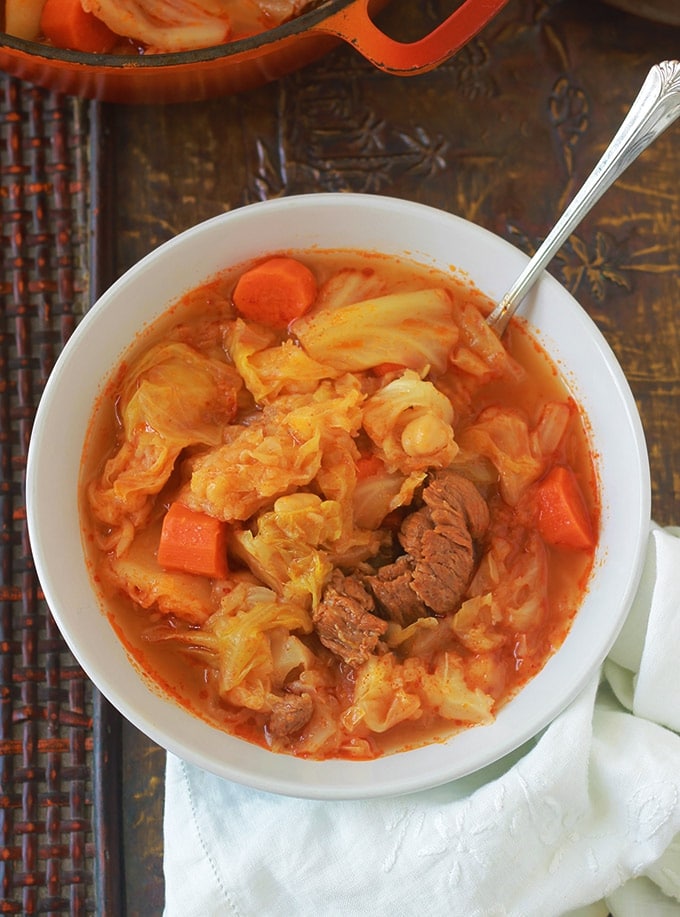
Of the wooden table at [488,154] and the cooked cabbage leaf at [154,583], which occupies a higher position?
the wooden table at [488,154]

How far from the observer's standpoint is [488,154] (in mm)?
2977

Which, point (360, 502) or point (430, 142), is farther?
point (430, 142)

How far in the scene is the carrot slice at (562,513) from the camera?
8.70ft

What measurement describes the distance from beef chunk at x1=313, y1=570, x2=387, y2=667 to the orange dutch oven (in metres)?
1.29

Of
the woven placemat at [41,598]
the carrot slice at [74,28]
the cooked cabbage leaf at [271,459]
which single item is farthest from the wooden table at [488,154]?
the cooked cabbage leaf at [271,459]

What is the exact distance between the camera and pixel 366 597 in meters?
2.56

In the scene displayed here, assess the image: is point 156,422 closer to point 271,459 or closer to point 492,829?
point 271,459

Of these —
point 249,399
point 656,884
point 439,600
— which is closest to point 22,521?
point 249,399

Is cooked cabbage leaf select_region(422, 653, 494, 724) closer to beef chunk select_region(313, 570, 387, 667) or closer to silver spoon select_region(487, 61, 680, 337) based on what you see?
beef chunk select_region(313, 570, 387, 667)

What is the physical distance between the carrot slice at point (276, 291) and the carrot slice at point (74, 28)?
0.71m

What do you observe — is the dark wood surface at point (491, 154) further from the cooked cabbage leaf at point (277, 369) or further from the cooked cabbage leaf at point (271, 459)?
the cooked cabbage leaf at point (271, 459)

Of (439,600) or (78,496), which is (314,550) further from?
(78,496)

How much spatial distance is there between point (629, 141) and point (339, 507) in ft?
3.67

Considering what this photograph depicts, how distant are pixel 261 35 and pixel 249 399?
2.93 ft
